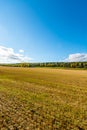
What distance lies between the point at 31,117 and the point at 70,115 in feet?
12.4

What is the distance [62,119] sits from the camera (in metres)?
15.9

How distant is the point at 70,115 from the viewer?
A: 1723 centimetres

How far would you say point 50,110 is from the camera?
18.5m

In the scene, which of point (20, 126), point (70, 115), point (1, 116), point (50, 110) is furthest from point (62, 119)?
point (1, 116)

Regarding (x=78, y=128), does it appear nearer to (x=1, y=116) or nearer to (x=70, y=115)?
(x=70, y=115)

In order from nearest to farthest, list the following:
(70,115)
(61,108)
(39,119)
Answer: (39,119), (70,115), (61,108)

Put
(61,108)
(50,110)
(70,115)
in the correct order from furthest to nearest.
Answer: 1. (61,108)
2. (50,110)
3. (70,115)

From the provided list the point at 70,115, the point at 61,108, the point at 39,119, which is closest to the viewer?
the point at 39,119

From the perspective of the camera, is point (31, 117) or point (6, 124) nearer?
point (6, 124)

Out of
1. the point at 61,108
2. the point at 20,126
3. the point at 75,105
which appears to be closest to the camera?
the point at 20,126

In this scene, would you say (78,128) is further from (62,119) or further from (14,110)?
(14,110)

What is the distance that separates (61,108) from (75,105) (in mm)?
2738

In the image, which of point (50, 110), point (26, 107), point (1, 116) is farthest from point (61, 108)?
point (1, 116)

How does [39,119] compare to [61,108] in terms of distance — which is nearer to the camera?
[39,119]
